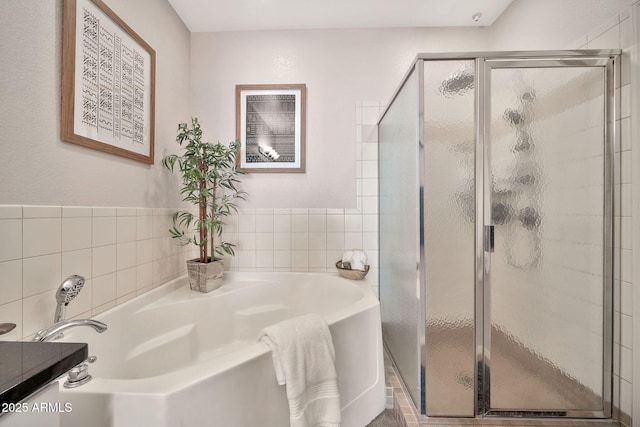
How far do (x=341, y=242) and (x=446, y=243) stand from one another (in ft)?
3.09

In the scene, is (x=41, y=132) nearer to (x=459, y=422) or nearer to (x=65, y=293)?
(x=65, y=293)

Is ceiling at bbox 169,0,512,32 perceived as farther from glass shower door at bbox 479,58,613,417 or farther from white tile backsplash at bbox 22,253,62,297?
white tile backsplash at bbox 22,253,62,297

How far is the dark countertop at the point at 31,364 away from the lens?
0.40m

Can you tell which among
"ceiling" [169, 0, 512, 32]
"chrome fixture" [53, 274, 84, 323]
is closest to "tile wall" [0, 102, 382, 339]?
"chrome fixture" [53, 274, 84, 323]

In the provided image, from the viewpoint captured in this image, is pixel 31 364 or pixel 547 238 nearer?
pixel 31 364

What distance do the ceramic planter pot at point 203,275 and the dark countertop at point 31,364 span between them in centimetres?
101

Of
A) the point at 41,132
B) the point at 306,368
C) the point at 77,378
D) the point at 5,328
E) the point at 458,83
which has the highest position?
the point at 458,83

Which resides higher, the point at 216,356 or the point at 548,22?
the point at 548,22

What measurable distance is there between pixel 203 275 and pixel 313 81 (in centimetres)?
159

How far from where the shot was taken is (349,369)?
112 cm

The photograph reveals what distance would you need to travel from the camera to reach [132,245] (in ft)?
4.26

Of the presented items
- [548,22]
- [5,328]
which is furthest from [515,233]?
[5,328]

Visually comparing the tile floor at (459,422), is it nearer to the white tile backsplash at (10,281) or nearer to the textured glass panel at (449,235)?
the textured glass panel at (449,235)

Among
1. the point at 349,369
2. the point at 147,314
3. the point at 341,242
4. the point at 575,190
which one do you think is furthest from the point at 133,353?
the point at 575,190
